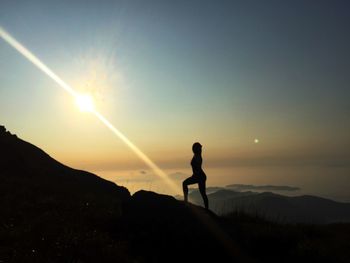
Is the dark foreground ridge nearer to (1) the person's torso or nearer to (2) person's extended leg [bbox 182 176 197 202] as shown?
(2) person's extended leg [bbox 182 176 197 202]

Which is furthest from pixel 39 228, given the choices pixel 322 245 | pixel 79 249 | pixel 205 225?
pixel 322 245

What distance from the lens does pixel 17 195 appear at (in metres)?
21.7

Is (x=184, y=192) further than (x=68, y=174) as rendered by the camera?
No

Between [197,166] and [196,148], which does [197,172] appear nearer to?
[197,166]

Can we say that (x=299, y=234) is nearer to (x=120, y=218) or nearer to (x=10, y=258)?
(x=120, y=218)

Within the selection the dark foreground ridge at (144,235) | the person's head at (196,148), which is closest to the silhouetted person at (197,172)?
the person's head at (196,148)

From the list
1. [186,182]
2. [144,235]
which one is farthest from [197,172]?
[144,235]

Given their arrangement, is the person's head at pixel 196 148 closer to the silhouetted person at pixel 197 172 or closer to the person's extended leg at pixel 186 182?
the silhouetted person at pixel 197 172

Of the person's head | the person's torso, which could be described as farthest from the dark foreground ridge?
the person's head

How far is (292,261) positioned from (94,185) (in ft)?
A: 59.9

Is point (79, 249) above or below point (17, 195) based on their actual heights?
below

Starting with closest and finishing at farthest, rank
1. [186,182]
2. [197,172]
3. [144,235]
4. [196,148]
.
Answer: [144,235] → [196,148] → [197,172] → [186,182]

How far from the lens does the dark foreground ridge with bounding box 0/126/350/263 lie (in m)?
14.0

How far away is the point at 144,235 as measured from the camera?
15742 millimetres
